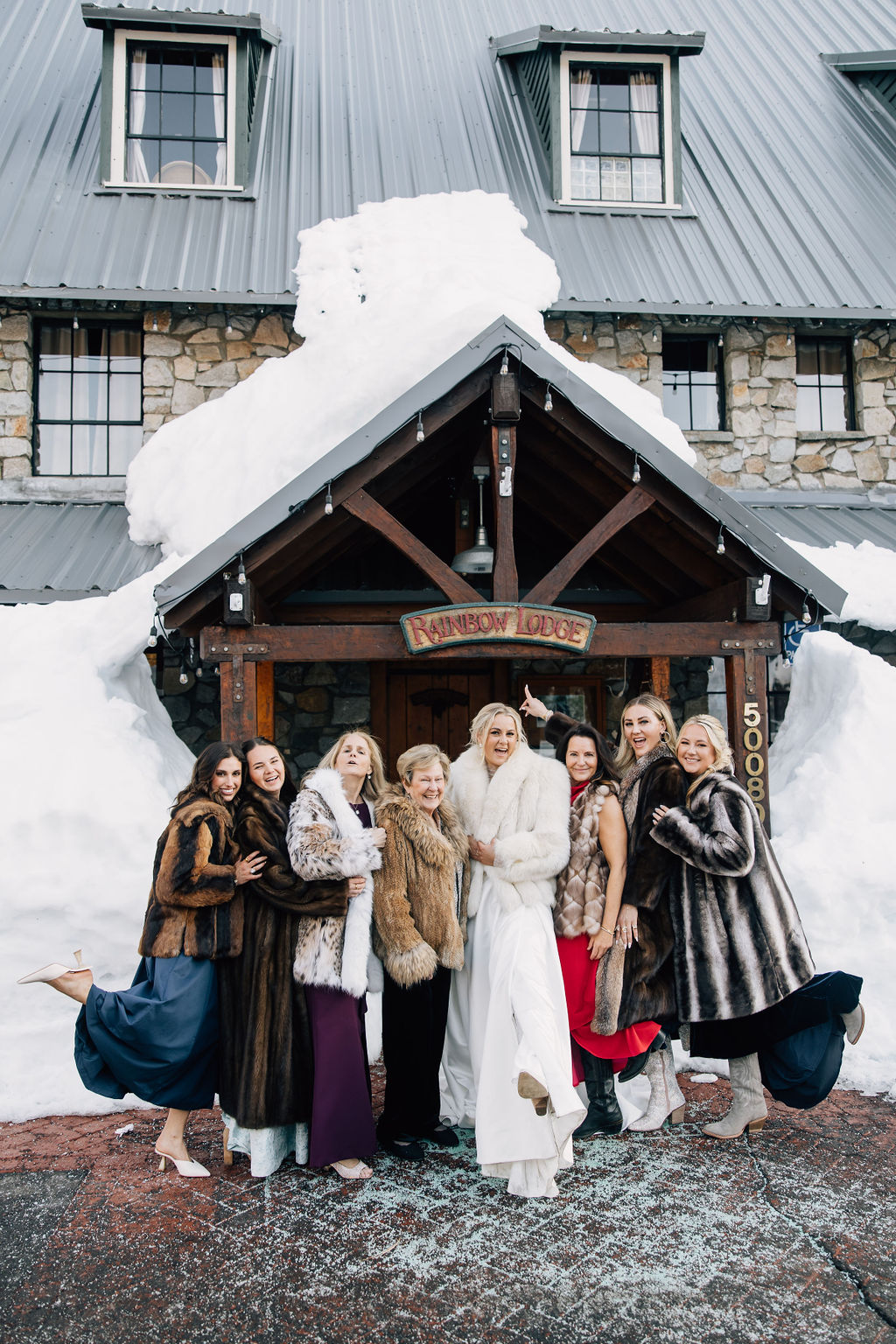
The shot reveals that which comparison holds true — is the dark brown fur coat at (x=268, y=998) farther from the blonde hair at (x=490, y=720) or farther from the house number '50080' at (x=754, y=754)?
the house number '50080' at (x=754, y=754)

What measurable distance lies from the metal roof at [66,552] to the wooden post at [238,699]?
2.05 meters

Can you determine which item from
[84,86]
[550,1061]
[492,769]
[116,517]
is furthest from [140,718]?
[84,86]

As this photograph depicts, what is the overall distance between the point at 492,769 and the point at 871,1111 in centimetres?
248

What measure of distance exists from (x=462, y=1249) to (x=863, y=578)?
19.9 ft

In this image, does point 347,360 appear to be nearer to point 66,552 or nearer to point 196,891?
point 66,552

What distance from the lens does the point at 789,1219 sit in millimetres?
3525

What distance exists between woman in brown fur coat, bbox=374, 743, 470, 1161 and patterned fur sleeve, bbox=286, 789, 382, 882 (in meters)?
0.14

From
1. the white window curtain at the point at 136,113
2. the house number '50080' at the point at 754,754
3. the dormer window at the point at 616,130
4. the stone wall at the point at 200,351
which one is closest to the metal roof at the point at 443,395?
the house number '50080' at the point at 754,754

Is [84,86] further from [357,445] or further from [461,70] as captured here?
[357,445]

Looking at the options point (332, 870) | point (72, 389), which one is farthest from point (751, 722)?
point (72, 389)

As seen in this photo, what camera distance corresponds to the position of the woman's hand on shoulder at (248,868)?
3.88 metres

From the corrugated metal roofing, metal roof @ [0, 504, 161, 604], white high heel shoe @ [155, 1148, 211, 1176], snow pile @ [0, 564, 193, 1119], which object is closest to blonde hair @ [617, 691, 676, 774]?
white high heel shoe @ [155, 1148, 211, 1176]

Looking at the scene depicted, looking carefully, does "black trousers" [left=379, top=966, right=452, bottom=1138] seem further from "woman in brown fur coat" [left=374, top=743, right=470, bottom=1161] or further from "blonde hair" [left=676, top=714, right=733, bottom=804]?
"blonde hair" [left=676, top=714, right=733, bottom=804]

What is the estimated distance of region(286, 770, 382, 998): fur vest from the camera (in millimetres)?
3838
